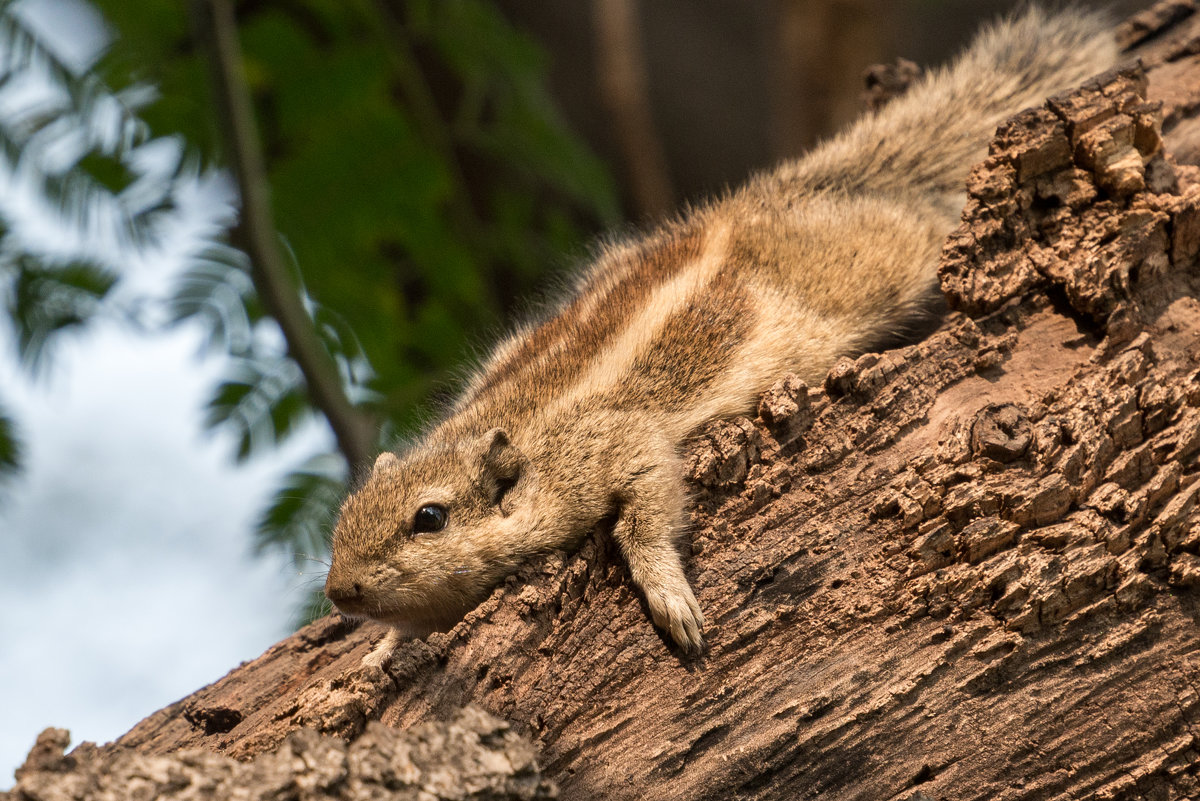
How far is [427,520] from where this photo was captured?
362 centimetres

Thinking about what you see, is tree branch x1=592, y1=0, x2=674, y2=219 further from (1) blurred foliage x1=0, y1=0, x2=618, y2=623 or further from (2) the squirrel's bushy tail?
(2) the squirrel's bushy tail

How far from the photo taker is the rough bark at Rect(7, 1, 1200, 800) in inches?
113

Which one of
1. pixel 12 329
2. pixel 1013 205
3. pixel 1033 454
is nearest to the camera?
pixel 1033 454

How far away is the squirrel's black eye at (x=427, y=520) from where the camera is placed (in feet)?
11.9

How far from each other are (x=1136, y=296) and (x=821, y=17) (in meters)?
5.20

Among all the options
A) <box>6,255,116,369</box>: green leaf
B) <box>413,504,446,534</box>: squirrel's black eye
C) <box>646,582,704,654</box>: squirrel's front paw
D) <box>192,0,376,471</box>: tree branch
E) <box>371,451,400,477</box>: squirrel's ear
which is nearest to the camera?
<box>646,582,704,654</box>: squirrel's front paw

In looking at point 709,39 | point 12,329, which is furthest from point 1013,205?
point 709,39

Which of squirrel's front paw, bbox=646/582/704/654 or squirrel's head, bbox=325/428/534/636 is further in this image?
squirrel's head, bbox=325/428/534/636

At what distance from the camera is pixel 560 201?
317 inches

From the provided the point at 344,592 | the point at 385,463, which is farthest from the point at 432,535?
the point at 385,463

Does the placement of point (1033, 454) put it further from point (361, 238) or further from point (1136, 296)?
point (361, 238)

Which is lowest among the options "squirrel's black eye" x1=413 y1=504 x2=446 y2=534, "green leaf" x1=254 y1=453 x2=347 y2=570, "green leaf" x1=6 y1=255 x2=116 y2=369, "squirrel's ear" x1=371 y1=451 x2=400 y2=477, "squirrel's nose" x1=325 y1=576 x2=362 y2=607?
"squirrel's nose" x1=325 y1=576 x2=362 y2=607

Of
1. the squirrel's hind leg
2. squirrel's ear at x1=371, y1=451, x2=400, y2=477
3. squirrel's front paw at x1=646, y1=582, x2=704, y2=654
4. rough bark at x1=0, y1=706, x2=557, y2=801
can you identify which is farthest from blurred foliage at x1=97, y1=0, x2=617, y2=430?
rough bark at x1=0, y1=706, x2=557, y2=801

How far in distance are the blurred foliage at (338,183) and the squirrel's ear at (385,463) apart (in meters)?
0.75
